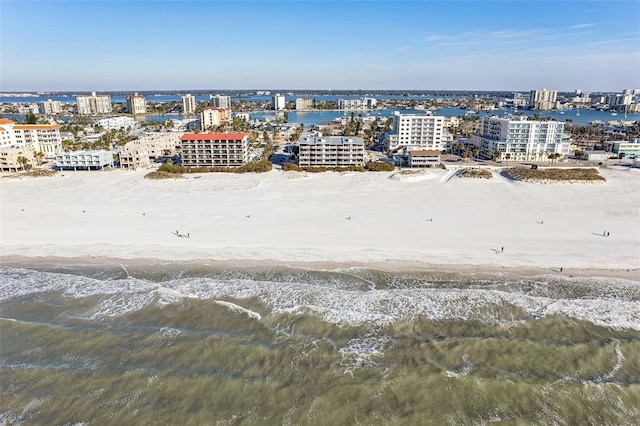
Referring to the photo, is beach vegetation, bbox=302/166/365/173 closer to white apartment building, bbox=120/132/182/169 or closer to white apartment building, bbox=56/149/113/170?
white apartment building, bbox=120/132/182/169

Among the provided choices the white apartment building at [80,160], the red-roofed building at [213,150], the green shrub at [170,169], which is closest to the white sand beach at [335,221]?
the green shrub at [170,169]

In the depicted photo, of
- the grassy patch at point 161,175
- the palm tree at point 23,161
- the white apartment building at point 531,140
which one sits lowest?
the grassy patch at point 161,175

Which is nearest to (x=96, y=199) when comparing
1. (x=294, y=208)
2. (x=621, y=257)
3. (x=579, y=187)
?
(x=294, y=208)

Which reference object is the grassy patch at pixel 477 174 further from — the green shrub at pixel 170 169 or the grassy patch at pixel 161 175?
the green shrub at pixel 170 169

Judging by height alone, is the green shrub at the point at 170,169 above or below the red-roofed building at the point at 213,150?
below

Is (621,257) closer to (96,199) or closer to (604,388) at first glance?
(604,388)

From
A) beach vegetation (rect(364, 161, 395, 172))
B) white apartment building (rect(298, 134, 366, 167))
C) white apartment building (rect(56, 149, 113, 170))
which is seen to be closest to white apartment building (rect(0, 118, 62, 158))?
white apartment building (rect(56, 149, 113, 170))

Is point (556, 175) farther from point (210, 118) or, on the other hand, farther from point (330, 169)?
point (210, 118)
